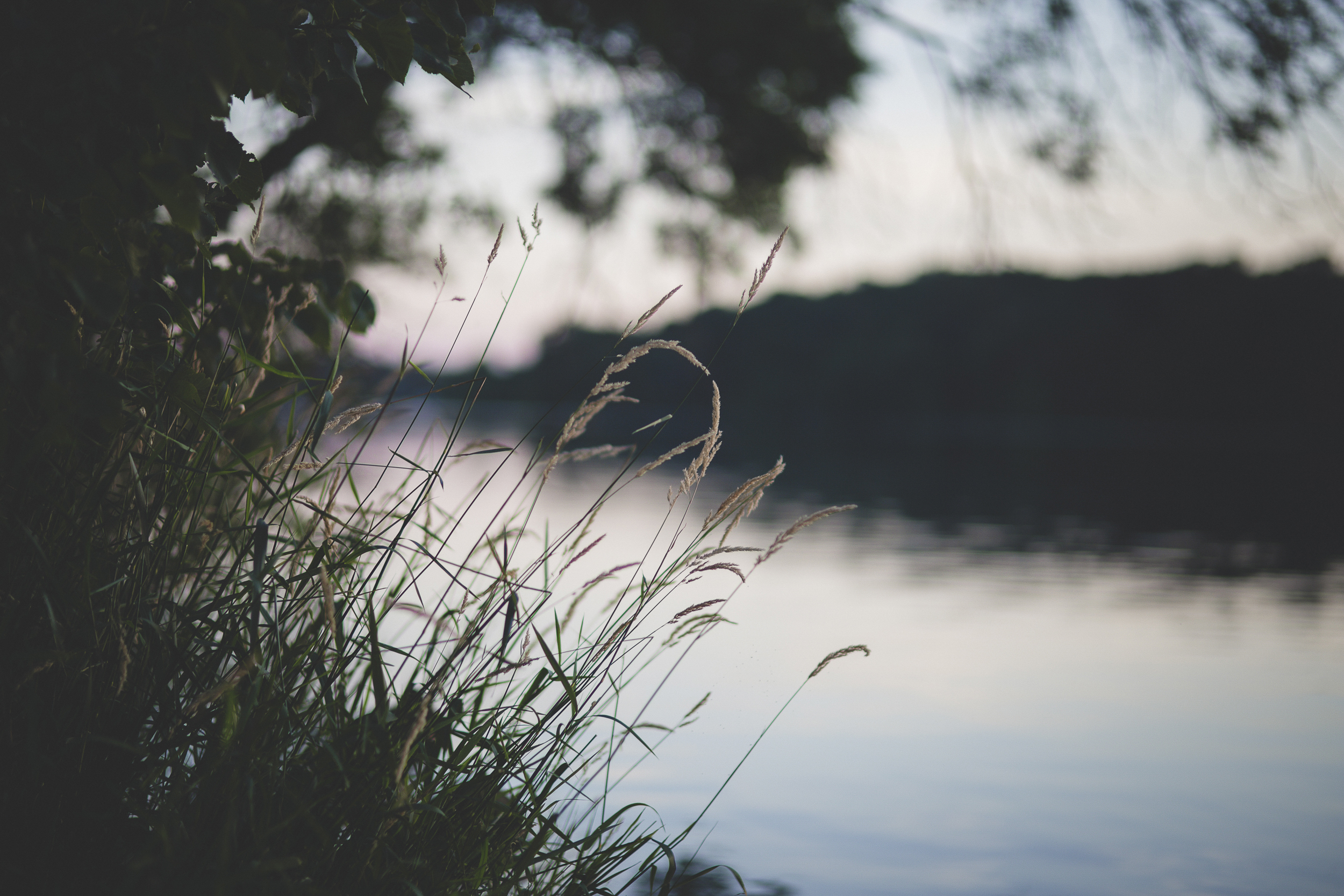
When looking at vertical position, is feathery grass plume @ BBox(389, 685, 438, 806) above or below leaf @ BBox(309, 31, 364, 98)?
below

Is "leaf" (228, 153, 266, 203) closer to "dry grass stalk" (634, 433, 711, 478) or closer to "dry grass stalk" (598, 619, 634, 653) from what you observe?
"dry grass stalk" (634, 433, 711, 478)

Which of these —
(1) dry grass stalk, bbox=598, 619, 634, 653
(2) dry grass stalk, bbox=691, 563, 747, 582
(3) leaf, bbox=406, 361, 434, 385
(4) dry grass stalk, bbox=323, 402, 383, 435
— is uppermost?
(3) leaf, bbox=406, 361, 434, 385

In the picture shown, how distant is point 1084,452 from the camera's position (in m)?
34.3

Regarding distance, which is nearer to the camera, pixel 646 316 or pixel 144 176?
pixel 144 176

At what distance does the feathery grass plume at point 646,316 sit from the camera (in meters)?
1.65

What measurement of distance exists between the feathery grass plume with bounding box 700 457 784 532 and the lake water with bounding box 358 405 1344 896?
1.62 meters

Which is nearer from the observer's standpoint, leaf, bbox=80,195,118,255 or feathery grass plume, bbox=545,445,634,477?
leaf, bbox=80,195,118,255

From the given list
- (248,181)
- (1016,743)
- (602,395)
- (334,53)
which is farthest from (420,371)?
(1016,743)

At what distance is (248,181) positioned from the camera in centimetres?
140

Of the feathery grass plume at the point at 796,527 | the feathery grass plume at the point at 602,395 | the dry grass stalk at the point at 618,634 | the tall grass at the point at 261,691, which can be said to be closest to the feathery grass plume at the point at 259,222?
the tall grass at the point at 261,691

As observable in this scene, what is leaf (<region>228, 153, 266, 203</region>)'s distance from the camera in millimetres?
1378

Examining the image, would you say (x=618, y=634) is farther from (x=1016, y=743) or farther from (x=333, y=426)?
(x=1016, y=743)

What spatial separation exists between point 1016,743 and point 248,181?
3784 mm

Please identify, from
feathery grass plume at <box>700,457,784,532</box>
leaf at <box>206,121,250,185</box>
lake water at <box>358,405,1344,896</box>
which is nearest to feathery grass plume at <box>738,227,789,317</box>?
feathery grass plume at <box>700,457,784,532</box>
